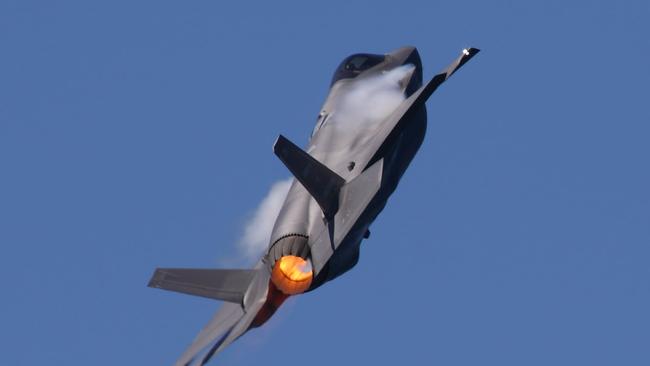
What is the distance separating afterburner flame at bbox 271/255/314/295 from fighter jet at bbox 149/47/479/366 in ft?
0.08

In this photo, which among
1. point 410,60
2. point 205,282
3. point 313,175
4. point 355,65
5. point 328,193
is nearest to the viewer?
point 313,175

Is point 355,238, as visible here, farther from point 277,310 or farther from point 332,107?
point 332,107

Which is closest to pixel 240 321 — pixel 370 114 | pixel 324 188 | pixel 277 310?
pixel 277 310

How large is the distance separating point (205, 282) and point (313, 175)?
4669 mm

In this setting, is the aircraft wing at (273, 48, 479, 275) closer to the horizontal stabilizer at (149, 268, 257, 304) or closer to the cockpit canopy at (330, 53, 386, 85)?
the horizontal stabilizer at (149, 268, 257, 304)

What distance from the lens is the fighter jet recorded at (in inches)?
1784

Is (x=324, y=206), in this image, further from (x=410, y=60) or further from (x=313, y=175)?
(x=410, y=60)

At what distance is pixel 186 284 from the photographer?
47750 mm

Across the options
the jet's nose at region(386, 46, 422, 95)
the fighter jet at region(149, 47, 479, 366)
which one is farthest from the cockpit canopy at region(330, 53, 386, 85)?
the fighter jet at region(149, 47, 479, 366)

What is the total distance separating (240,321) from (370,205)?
4.57 meters

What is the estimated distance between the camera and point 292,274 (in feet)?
150

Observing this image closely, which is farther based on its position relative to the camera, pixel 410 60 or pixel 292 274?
pixel 410 60

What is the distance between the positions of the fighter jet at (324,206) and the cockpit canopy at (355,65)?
76.6 inches

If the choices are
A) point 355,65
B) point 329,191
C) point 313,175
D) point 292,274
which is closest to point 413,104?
point 329,191
